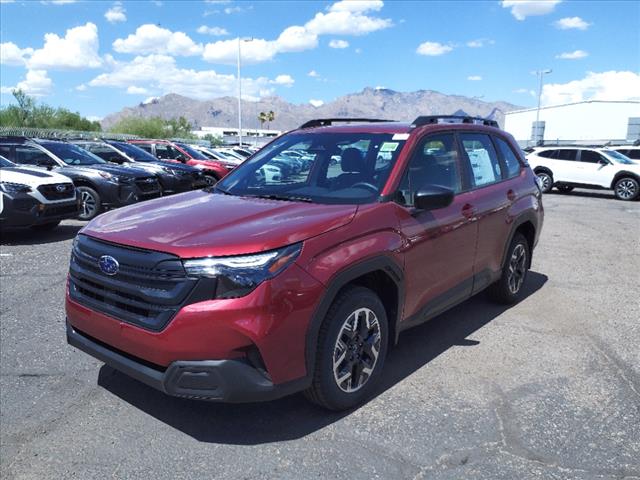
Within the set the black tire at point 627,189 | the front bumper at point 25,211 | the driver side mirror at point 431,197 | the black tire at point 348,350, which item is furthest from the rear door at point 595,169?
the black tire at point 348,350

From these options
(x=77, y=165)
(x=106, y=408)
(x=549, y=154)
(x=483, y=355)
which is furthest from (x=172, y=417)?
(x=549, y=154)

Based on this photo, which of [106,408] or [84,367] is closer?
[106,408]

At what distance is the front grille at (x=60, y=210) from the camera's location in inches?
331

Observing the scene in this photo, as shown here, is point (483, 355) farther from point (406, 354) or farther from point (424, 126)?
point (424, 126)

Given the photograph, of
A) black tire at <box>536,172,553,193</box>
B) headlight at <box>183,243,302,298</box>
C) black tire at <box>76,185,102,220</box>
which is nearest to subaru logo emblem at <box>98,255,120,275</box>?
headlight at <box>183,243,302,298</box>

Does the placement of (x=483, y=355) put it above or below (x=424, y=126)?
below

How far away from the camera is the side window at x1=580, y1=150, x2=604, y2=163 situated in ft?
61.3

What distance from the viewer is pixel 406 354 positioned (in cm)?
423

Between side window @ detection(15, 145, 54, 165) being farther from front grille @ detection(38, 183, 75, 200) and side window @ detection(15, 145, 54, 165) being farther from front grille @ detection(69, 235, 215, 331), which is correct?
front grille @ detection(69, 235, 215, 331)

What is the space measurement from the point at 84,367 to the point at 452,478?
2.68 meters

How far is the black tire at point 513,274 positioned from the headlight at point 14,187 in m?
6.85

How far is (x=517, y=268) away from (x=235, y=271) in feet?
12.1

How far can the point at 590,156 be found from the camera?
18.9m

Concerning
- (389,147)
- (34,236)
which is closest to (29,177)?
(34,236)
